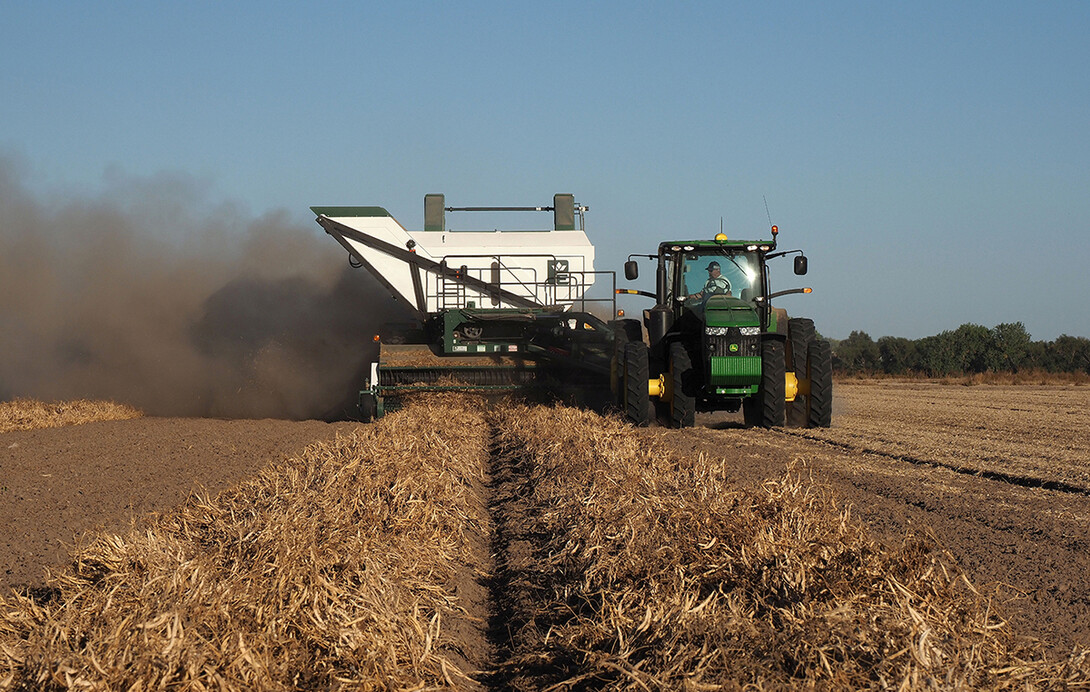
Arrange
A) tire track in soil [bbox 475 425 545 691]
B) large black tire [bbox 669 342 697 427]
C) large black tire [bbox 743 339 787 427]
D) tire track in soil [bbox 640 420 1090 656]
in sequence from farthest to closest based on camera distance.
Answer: large black tire [bbox 669 342 697 427] < large black tire [bbox 743 339 787 427] < tire track in soil [bbox 640 420 1090 656] < tire track in soil [bbox 475 425 545 691]

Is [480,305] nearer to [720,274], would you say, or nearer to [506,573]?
[720,274]

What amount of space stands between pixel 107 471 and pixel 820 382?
850 cm

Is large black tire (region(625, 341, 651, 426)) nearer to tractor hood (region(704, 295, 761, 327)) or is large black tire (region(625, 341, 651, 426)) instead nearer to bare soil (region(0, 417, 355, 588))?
tractor hood (region(704, 295, 761, 327))

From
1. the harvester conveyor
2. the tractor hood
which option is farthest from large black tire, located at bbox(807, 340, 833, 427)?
the harvester conveyor

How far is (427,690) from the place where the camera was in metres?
3.71

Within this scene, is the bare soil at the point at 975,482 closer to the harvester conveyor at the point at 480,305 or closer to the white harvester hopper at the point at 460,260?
the harvester conveyor at the point at 480,305

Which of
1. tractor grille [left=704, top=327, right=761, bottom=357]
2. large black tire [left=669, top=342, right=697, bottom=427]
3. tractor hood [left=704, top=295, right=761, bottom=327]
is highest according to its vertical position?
tractor hood [left=704, top=295, right=761, bottom=327]

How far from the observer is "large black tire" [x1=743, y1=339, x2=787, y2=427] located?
12.9 m

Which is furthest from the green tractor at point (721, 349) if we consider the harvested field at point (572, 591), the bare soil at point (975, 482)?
the harvested field at point (572, 591)

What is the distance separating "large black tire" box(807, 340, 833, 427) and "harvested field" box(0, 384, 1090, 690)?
5.16 meters

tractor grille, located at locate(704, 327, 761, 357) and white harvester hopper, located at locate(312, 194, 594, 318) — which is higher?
white harvester hopper, located at locate(312, 194, 594, 318)

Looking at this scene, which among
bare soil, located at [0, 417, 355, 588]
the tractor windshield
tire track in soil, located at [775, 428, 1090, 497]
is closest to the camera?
bare soil, located at [0, 417, 355, 588]

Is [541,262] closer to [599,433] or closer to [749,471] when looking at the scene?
[599,433]

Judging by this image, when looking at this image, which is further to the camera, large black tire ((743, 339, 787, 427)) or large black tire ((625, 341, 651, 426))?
large black tire ((625, 341, 651, 426))
